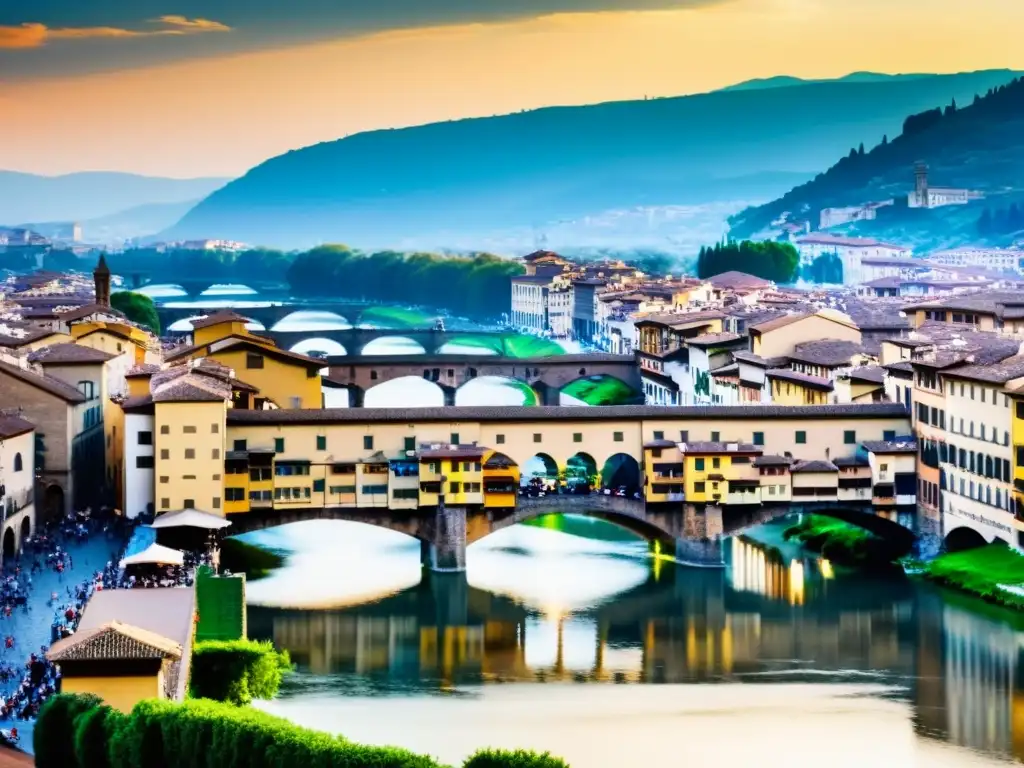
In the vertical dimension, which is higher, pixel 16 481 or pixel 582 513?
pixel 16 481

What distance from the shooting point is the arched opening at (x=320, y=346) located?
86613 mm

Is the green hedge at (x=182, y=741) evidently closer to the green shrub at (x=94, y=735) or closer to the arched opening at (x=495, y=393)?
the green shrub at (x=94, y=735)

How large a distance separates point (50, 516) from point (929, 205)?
→ 446ft

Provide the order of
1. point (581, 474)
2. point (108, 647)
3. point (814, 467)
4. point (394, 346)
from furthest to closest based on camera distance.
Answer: point (394, 346) → point (581, 474) → point (814, 467) → point (108, 647)

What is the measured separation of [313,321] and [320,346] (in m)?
33.1

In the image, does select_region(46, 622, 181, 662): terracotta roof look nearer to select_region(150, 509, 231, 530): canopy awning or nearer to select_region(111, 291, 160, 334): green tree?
select_region(150, 509, 231, 530): canopy awning

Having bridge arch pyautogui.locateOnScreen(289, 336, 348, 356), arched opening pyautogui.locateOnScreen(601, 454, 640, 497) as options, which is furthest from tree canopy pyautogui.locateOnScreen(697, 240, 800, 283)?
arched opening pyautogui.locateOnScreen(601, 454, 640, 497)

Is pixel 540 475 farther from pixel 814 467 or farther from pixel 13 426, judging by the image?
pixel 13 426

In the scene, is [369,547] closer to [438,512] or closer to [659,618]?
[438,512]

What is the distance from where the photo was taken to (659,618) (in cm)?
3531

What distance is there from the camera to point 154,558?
106 feet

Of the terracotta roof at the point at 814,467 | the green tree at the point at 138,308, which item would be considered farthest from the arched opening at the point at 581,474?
the green tree at the point at 138,308

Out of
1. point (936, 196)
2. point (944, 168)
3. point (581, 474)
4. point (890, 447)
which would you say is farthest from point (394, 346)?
point (944, 168)

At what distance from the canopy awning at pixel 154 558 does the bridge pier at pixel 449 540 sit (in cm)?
737
